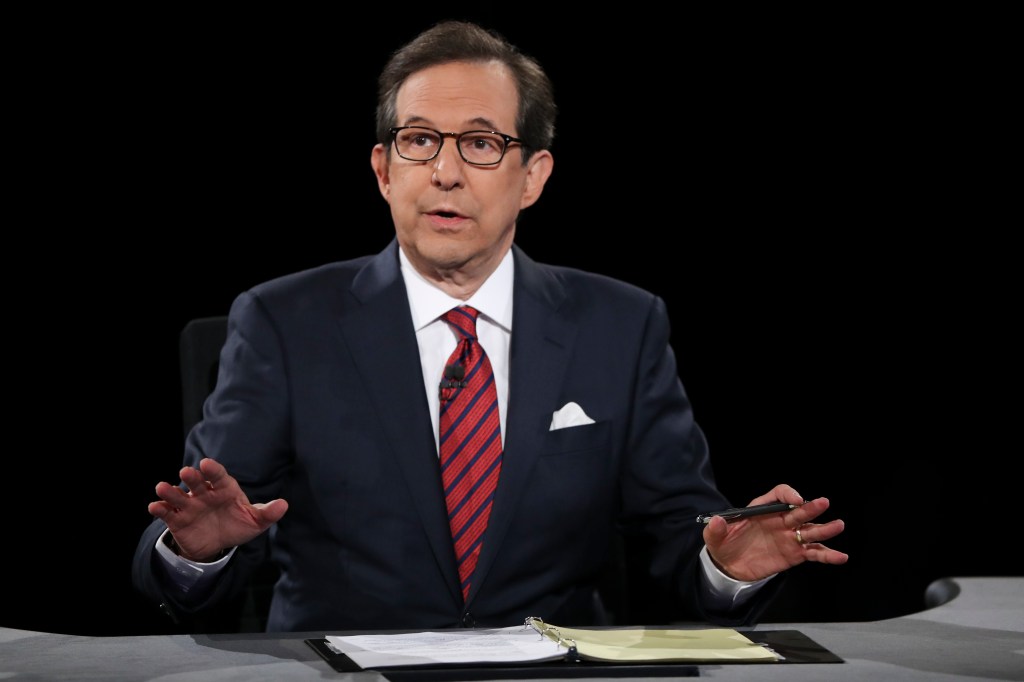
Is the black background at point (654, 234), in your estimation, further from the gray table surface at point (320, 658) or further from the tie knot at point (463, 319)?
the gray table surface at point (320, 658)

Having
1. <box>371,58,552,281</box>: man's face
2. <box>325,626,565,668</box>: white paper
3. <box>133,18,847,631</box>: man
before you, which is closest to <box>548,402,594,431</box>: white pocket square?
<box>133,18,847,631</box>: man

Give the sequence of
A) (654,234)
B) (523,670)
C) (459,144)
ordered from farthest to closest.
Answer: (654,234)
(459,144)
(523,670)

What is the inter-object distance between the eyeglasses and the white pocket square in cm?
42

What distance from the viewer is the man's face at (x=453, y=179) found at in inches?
81.4

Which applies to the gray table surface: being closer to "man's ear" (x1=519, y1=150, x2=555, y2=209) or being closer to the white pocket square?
the white pocket square

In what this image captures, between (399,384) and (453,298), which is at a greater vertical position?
(453,298)

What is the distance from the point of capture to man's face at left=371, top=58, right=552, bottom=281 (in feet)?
6.78

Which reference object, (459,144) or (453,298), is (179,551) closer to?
(453,298)

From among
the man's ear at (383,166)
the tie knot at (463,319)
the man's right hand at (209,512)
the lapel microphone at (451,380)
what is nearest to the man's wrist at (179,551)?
the man's right hand at (209,512)

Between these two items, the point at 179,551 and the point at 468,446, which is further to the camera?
the point at 468,446

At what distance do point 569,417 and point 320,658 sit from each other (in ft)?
2.42

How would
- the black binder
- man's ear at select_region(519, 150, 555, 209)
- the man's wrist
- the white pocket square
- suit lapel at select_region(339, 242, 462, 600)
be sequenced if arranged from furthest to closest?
man's ear at select_region(519, 150, 555, 209) → the white pocket square → suit lapel at select_region(339, 242, 462, 600) → the man's wrist → the black binder

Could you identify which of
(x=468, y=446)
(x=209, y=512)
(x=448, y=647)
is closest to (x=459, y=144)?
(x=468, y=446)

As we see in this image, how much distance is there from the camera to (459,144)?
2.09 meters
